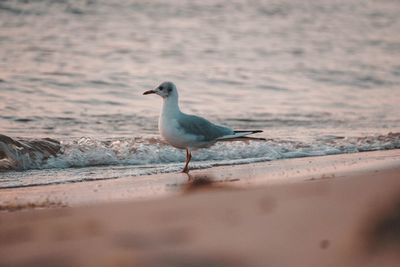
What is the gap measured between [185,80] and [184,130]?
5689mm

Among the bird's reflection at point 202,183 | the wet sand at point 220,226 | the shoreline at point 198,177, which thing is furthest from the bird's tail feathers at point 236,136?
the wet sand at point 220,226

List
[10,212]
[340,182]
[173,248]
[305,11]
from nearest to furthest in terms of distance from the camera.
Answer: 1. [173,248]
2. [10,212]
3. [340,182]
4. [305,11]

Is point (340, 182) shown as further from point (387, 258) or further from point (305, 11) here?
point (305, 11)

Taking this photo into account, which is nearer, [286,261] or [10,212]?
[286,261]

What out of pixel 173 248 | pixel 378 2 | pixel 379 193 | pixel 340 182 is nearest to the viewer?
pixel 173 248

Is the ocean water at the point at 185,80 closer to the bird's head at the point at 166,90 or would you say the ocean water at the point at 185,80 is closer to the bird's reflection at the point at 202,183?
the bird's reflection at the point at 202,183

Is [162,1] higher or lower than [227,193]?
higher

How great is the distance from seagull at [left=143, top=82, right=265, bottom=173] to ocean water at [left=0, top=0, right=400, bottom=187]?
1.03ft

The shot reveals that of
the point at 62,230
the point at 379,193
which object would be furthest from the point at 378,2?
the point at 62,230

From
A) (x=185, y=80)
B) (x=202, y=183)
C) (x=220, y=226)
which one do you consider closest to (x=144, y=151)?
(x=202, y=183)

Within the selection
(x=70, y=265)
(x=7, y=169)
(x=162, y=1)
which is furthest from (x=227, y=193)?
(x=162, y=1)

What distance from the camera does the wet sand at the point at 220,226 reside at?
403 cm

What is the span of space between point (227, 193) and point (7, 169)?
8.09 feet

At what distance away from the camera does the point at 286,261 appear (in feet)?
13.1
